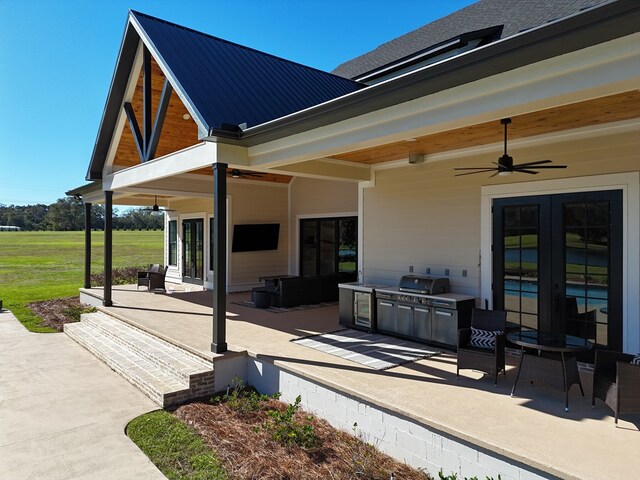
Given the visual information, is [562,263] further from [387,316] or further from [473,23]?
[473,23]

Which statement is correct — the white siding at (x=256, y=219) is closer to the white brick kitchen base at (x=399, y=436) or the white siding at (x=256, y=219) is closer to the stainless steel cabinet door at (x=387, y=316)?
the stainless steel cabinet door at (x=387, y=316)

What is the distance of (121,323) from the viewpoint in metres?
8.84

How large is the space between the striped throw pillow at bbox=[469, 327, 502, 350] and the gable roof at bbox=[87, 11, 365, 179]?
14.2 feet

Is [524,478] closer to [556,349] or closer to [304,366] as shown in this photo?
[556,349]

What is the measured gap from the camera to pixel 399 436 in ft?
13.2

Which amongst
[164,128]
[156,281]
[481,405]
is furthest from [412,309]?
[156,281]

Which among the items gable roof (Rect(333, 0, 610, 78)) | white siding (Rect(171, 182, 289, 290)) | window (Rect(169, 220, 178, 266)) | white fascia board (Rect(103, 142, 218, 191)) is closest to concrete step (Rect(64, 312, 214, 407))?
white fascia board (Rect(103, 142, 218, 191))

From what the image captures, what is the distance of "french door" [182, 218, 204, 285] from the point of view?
1398 cm

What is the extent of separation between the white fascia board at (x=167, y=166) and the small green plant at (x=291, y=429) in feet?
12.0

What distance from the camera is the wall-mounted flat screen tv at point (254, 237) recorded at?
39.7ft

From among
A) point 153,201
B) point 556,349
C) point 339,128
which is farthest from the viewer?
point 153,201

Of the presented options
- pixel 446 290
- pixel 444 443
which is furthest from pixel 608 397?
pixel 446 290

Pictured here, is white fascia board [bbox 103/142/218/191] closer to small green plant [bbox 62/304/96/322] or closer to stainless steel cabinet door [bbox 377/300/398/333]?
small green plant [bbox 62/304/96/322]

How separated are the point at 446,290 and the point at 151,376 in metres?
4.78
